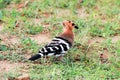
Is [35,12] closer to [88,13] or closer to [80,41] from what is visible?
[88,13]

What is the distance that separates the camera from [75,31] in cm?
762

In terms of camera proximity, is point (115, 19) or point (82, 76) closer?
point (82, 76)

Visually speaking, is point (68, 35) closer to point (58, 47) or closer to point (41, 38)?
point (58, 47)

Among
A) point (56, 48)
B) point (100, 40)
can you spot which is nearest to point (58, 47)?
point (56, 48)

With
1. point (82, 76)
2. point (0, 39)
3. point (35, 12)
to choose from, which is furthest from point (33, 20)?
point (82, 76)

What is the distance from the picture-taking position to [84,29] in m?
7.64

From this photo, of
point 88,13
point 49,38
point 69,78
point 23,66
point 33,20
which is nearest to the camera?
point 69,78

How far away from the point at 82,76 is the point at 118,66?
0.74m

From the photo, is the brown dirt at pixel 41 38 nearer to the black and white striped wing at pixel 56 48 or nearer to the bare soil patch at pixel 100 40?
the bare soil patch at pixel 100 40

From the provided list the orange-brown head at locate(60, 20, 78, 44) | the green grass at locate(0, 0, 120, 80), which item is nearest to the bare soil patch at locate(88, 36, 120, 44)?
the green grass at locate(0, 0, 120, 80)

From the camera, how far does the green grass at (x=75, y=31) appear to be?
579 cm

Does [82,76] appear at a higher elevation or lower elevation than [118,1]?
lower

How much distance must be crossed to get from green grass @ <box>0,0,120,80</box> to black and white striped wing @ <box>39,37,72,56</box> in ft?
0.66

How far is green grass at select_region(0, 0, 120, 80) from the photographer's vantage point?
19.0 feet
